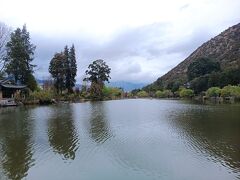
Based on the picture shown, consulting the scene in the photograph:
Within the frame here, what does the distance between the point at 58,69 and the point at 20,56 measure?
1355 centimetres

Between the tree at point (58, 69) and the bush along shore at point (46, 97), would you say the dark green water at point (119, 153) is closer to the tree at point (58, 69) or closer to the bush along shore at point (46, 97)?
the bush along shore at point (46, 97)

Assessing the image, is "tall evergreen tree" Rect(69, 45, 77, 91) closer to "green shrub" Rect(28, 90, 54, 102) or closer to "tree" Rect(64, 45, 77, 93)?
"tree" Rect(64, 45, 77, 93)

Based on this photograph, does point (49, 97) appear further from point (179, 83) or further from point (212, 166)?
point (179, 83)

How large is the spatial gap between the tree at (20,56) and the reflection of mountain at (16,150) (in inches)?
1396

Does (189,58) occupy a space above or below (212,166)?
above

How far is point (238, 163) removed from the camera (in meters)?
13.2

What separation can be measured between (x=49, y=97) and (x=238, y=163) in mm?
48986

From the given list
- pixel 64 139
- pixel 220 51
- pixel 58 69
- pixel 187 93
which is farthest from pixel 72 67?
pixel 220 51

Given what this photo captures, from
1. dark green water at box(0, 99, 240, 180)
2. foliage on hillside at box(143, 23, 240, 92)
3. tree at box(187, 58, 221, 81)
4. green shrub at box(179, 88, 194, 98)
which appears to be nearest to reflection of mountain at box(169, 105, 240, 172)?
dark green water at box(0, 99, 240, 180)

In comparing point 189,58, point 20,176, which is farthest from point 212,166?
point 189,58

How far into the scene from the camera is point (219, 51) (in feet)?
486

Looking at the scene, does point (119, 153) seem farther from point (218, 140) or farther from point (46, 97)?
point (46, 97)

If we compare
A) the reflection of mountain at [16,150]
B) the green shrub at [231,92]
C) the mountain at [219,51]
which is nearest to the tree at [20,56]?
the reflection of mountain at [16,150]

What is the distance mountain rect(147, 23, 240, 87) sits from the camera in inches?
5236
